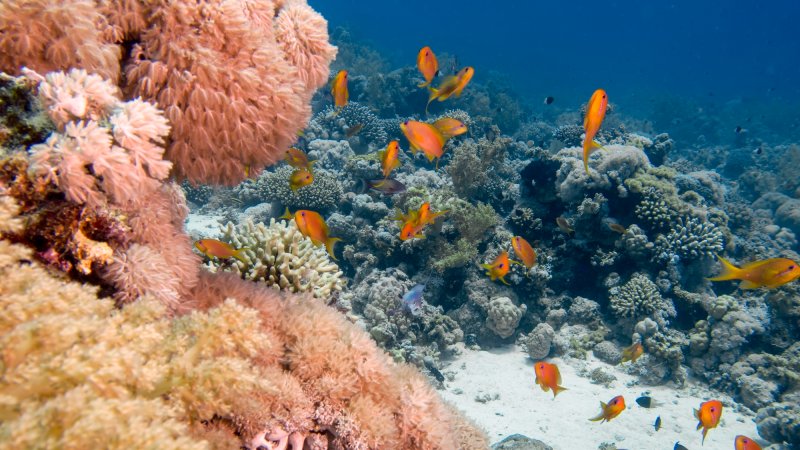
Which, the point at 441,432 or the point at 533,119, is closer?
the point at 441,432

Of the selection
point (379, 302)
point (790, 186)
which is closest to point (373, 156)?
point (379, 302)

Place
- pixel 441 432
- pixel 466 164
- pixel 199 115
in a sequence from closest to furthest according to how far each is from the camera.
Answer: pixel 199 115 → pixel 441 432 → pixel 466 164

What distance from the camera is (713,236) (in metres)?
9.12

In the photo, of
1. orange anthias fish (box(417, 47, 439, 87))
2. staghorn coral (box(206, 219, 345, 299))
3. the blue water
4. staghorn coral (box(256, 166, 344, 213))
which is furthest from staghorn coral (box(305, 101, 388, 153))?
the blue water

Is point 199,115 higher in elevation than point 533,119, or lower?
lower

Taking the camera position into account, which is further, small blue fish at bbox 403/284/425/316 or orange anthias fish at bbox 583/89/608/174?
small blue fish at bbox 403/284/425/316

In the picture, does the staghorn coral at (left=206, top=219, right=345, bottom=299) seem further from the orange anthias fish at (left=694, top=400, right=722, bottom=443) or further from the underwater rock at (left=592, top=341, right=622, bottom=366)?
the underwater rock at (left=592, top=341, right=622, bottom=366)

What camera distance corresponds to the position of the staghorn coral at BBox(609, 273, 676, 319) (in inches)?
329

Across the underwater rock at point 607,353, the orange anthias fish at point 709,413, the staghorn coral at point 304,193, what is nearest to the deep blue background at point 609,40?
the staghorn coral at point 304,193

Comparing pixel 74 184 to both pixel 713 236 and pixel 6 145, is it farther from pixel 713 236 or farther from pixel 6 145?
pixel 713 236

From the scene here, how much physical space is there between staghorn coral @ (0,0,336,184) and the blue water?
131 feet

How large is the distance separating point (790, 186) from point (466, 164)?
1715cm

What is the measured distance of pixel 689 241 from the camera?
907 centimetres

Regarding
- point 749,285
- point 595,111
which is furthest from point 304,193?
point 749,285
